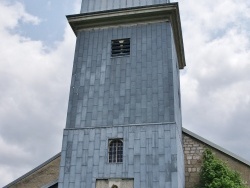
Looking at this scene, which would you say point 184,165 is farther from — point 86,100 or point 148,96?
point 86,100

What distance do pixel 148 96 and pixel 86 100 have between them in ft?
7.61

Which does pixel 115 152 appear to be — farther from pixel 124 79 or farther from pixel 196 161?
pixel 196 161

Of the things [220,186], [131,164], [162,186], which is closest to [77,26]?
[131,164]

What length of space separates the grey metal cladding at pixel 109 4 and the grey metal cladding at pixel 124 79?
0.89 m

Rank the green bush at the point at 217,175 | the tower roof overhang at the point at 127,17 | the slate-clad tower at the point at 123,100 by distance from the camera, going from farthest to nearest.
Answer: the green bush at the point at 217,175 → the tower roof overhang at the point at 127,17 → the slate-clad tower at the point at 123,100

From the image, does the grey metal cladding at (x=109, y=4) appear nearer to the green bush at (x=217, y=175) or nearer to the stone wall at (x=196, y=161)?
the stone wall at (x=196, y=161)

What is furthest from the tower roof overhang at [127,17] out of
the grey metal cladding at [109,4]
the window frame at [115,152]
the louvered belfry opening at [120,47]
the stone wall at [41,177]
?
the stone wall at [41,177]

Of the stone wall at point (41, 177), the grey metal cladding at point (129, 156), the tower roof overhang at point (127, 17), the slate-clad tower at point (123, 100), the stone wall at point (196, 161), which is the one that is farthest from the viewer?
the stone wall at point (41, 177)

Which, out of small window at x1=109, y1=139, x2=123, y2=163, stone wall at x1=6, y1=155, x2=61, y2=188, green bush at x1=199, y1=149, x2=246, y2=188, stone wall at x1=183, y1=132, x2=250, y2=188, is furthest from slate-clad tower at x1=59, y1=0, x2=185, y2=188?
stone wall at x1=6, y1=155, x2=61, y2=188

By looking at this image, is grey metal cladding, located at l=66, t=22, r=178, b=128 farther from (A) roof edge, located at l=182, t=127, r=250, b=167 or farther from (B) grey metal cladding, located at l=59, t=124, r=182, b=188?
(A) roof edge, located at l=182, t=127, r=250, b=167

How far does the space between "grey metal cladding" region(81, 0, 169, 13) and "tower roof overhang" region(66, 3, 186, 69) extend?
0.51 metres

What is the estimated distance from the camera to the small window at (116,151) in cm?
1250

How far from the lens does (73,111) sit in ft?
44.6

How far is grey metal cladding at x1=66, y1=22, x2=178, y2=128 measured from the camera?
13.1m
